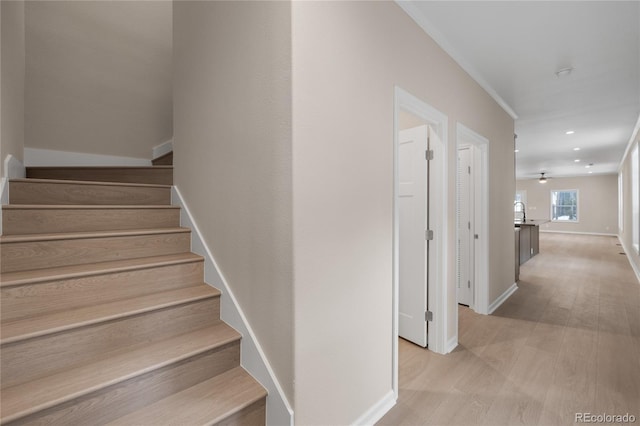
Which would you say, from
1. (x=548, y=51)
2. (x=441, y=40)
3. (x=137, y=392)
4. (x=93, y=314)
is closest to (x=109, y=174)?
(x=93, y=314)

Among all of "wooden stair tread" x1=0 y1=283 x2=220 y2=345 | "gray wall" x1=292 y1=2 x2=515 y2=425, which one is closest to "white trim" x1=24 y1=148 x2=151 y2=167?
"wooden stair tread" x1=0 y1=283 x2=220 y2=345

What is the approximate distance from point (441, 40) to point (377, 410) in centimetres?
279

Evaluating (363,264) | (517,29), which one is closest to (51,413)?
(363,264)

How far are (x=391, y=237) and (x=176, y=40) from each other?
2383 mm

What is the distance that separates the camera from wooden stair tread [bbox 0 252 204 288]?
1.42m

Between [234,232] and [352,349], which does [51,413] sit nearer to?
[234,232]

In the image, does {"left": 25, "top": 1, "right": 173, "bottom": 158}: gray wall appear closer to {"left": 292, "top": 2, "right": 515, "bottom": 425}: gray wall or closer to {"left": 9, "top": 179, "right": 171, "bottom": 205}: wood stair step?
{"left": 9, "top": 179, "right": 171, "bottom": 205}: wood stair step

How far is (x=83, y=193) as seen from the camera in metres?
2.15

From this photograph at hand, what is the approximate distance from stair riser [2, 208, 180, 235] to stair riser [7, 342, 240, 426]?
1.14 m

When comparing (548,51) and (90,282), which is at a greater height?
(548,51)

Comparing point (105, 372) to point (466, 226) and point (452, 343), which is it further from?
point (466, 226)

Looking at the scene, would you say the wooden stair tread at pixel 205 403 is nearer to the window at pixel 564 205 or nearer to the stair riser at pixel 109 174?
the stair riser at pixel 109 174

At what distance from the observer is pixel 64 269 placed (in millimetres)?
1629

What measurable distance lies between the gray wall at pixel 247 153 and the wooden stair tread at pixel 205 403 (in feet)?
0.66
